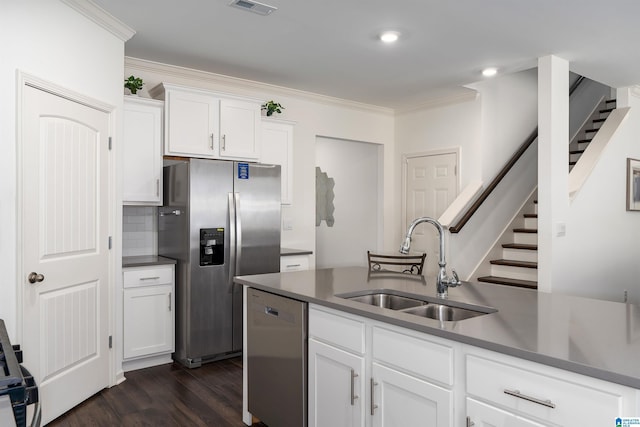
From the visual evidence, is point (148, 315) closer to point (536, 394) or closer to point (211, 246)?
point (211, 246)

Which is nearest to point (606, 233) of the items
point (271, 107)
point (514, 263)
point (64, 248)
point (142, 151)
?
point (514, 263)

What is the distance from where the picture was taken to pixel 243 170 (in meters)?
4.22

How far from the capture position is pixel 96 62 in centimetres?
331

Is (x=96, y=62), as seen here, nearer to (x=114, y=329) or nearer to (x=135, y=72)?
(x=135, y=72)

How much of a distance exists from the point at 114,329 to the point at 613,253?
202 inches

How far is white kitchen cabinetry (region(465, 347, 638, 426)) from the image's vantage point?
4.28ft

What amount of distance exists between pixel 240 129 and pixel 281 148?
598 mm

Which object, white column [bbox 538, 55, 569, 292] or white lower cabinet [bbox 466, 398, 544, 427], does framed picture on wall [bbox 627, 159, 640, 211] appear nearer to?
white column [bbox 538, 55, 569, 292]

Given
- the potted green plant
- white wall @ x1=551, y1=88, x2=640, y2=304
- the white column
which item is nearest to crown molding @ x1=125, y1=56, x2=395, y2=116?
the potted green plant

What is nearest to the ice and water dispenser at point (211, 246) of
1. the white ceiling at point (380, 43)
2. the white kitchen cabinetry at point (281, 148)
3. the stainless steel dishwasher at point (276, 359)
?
the white kitchen cabinetry at point (281, 148)

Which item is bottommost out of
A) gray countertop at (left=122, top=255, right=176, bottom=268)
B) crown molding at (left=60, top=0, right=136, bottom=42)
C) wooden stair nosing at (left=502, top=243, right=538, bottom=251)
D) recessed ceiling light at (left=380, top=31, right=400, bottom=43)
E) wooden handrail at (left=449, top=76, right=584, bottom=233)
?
gray countertop at (left=122, top=255, right=176, bottom=268)

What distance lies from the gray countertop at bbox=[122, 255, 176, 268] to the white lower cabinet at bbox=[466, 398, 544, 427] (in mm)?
2912

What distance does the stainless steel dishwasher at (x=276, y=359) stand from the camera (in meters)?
2.43

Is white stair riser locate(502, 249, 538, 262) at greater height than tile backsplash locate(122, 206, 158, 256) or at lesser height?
lesser
